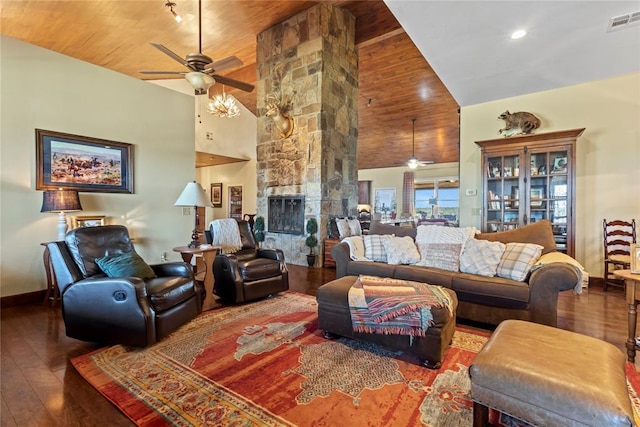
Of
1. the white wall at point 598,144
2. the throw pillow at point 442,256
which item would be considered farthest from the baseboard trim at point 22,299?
the white wall at point 598,144

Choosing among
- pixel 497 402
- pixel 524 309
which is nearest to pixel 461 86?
pixel 524 309

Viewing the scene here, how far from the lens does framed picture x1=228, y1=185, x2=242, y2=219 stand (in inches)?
409

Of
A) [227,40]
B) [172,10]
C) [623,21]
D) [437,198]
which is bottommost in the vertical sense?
[437,198]

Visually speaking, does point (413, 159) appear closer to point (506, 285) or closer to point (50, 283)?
point (506, 285)

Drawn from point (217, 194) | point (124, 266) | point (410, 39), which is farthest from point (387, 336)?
point (217, 194)

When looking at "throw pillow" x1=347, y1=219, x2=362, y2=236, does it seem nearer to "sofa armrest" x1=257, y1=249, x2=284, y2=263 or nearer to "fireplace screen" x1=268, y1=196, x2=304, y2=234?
"fireplace screen" x1=268, y1=196, x2=304, y2=234

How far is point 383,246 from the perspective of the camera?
139 inches

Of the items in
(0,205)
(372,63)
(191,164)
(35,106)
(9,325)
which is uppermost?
(372,63)

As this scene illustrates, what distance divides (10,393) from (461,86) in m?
5.64

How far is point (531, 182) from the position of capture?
4.44 meters

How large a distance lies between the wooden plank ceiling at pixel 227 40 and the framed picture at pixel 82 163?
183 cm

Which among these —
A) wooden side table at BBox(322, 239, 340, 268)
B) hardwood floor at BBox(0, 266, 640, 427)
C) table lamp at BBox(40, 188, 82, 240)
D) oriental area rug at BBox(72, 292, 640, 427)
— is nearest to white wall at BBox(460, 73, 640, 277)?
hardwood floor at BBox(0, 266, 640, 427)

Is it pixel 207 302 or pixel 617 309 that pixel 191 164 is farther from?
pixel 617 309

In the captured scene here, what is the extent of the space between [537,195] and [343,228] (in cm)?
303
